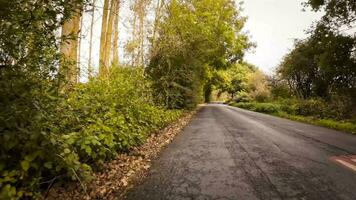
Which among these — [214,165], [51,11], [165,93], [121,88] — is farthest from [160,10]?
[51,11]

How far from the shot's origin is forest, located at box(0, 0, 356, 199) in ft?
13.6

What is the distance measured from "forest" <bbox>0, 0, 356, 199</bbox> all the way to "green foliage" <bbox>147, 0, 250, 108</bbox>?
0.11m

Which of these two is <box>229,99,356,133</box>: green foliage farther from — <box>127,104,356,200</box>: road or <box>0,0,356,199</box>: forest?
<box>127,104,356,200</box>: road

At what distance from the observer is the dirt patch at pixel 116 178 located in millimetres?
5013

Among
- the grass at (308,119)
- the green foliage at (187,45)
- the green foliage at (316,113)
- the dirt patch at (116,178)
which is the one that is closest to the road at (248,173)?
the dirt patch at (116,178)

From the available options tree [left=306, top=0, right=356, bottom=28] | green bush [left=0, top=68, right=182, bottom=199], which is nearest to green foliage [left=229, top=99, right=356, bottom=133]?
tree [left=306, top=0, right=356, bottom=28]

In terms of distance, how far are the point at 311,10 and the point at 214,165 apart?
61.3 ft

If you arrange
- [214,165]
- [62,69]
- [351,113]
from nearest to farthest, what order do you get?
[62,69] < [214,165] < [351,113]

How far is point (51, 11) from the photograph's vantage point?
13.9 feet

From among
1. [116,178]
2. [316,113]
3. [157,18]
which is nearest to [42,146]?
[116,178]

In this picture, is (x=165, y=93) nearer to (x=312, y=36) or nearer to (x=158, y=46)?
(x=158, y=46)

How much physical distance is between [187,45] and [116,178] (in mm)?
17144

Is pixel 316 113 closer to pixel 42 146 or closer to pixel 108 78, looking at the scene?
pixel 108 78

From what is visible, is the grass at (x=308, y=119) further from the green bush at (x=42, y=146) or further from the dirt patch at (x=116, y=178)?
the green bush at (x=42, y=146)
